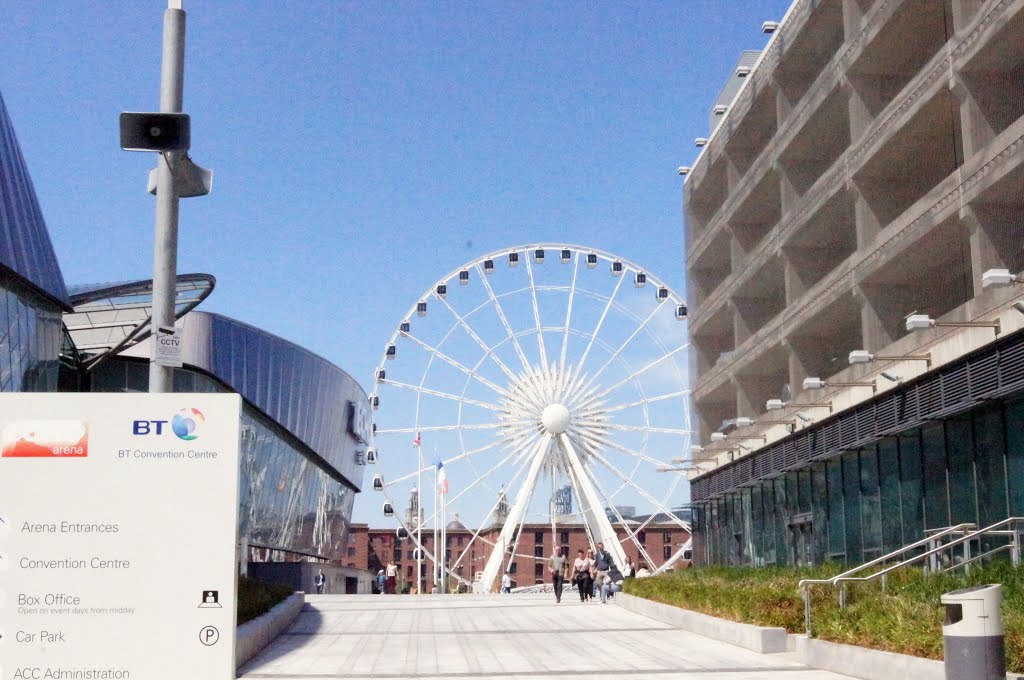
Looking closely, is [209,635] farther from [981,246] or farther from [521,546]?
[521,546]

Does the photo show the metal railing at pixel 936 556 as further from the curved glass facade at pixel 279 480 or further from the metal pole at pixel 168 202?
the curved glass facade at pixel 279 480

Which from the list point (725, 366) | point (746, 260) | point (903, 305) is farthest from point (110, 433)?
point (725, 366)

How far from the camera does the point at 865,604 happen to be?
17.0 m

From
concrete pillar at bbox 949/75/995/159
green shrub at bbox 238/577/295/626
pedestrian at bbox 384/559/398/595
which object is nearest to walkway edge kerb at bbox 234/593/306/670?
green shrub at bbox 238/577/295/626

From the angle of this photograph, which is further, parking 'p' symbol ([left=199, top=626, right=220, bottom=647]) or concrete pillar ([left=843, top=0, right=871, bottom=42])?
concrete pillar ([left=843, top=0, right=871, bottom=42])

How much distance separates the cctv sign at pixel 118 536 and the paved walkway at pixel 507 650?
Answer: 5.75m

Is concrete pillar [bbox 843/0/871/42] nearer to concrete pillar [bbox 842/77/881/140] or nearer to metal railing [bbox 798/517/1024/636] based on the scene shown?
concrete pillar [bbox 842/77/881/140]

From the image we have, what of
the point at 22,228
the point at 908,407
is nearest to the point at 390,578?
the point at 22,228

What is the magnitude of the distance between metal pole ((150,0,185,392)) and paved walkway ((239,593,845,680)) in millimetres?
5617

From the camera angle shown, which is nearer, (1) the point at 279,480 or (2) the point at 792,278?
(2) the point at 792,278

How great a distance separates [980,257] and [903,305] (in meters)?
6.59

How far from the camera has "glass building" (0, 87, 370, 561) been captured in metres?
48.8

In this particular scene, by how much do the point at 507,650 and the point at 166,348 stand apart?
9.13 meters

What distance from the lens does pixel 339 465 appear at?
334 ft
